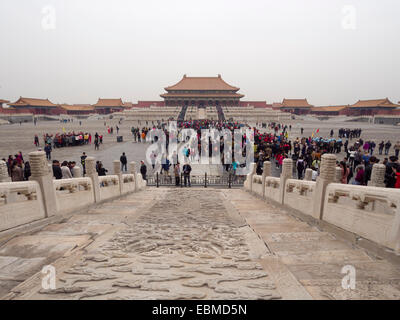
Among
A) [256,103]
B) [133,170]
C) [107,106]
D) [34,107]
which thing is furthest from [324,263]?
[107,106]

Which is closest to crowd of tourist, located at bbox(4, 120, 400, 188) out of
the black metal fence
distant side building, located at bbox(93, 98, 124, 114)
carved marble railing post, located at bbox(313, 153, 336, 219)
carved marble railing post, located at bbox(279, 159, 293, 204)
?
the black metal fence

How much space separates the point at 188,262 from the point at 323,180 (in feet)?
9.30

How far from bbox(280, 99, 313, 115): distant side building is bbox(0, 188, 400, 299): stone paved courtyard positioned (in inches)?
2366

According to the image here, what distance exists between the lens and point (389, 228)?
107 inches

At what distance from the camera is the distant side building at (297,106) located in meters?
58.3

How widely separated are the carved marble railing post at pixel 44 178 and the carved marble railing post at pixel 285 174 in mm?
4934

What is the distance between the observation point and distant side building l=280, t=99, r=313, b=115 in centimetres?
5834

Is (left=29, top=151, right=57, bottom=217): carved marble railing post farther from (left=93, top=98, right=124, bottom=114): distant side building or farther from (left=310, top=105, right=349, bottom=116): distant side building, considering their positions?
(left=310, top=105, right=349, bottom=116): distant side building

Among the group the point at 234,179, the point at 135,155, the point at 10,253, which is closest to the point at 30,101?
the point at 135,155

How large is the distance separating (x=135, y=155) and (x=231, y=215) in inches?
470

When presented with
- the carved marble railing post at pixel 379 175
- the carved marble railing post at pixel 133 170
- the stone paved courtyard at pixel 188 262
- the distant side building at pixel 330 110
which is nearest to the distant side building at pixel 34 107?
the carved marble railing post at pixel 133 170

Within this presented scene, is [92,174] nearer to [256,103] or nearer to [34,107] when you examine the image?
[34,107]
